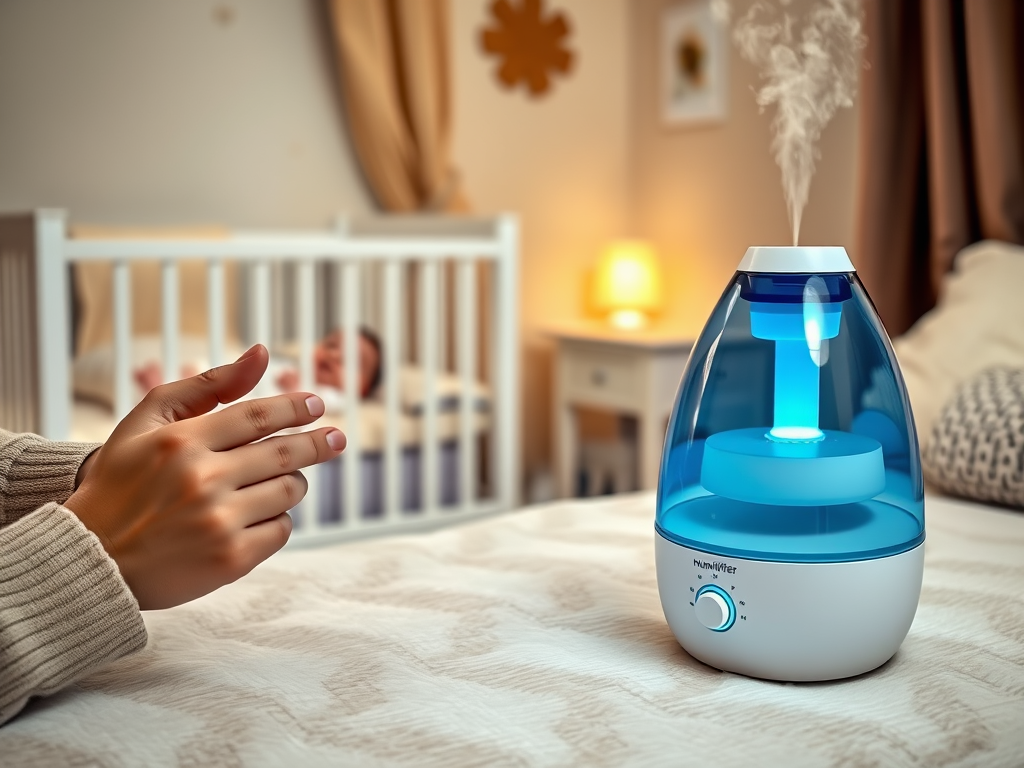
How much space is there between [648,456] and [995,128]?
125 centimetres

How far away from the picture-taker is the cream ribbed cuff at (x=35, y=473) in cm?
78

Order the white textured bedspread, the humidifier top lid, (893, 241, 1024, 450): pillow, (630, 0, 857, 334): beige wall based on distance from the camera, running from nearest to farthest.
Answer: the white textured bedspread, the humidifier top lid, (893, 241, 1024, 450): pillow, (630, 0, 857, 334): beige wall

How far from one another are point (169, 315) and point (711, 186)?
1851 mm

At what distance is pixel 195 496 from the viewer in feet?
2.13

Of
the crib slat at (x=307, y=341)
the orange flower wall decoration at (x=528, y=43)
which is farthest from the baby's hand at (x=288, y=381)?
the orange flower wall decoration at (x=528, y=43)

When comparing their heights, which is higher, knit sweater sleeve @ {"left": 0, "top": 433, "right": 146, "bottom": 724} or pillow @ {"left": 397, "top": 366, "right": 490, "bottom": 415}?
knit sweater sleeve @ {"left": 0, "top": 433, "right": 146, "bottom": 724}

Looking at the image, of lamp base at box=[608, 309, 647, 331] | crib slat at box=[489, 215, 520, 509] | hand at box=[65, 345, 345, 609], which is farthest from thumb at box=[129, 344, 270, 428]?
lamp base at box=[608, 309, 647, 331]

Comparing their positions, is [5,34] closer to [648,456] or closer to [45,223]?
[45,223]

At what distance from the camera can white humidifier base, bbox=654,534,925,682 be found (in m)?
0.67

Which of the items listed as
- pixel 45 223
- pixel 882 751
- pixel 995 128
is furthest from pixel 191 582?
pixel 995 128

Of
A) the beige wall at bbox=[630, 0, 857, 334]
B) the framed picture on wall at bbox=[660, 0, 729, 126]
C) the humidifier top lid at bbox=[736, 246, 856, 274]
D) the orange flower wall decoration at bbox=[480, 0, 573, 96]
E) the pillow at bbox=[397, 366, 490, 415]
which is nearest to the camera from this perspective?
the humidifier top lid at bbox=[736, 246, 856, 274]

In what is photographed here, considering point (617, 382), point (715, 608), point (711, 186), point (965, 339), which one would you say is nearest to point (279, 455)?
point (715, 608)

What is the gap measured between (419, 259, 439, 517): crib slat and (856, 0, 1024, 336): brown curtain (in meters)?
0.94

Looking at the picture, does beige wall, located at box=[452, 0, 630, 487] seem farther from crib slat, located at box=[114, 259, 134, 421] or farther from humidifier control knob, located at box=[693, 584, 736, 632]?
humidifier control knob, located at box=[693, 584, 736, 632]
